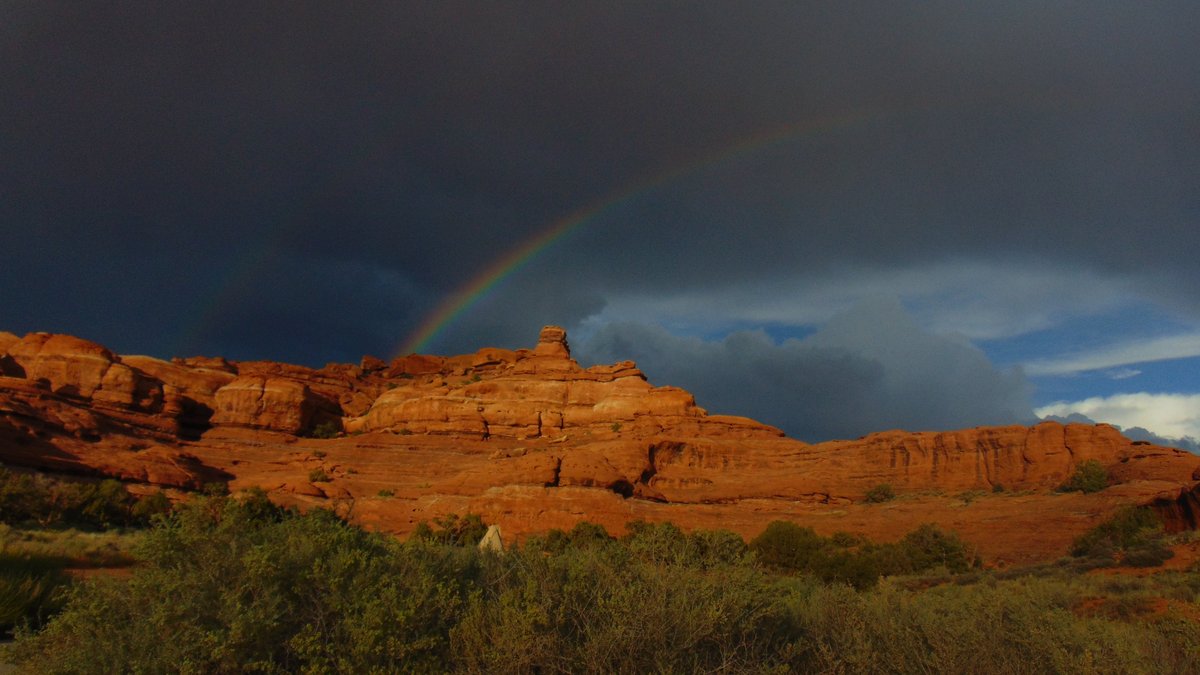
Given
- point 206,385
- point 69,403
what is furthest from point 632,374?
point 69,403

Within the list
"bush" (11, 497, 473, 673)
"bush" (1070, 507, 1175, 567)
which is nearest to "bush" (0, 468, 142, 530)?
"bush" (11, 497, 473, 673)

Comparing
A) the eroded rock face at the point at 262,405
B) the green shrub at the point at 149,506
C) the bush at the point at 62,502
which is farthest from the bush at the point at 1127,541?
the eroded rock face at the point at 262,405

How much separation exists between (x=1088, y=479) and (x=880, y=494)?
42.4 feet

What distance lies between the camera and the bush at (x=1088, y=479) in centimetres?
4166

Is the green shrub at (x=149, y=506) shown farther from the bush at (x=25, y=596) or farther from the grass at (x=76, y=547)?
the bush at (x=25, y=596)

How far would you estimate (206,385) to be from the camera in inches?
2729

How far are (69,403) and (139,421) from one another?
7420 millimetres

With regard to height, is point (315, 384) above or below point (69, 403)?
above

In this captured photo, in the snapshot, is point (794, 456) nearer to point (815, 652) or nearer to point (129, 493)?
point (129, 493)

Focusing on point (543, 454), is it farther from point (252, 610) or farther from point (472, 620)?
point (252, 610)

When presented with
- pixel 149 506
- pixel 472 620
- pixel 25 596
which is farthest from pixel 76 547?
pixel 472 620

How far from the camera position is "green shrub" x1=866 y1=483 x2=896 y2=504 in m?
47.3

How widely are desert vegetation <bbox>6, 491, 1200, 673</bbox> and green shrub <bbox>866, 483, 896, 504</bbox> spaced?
4389cm

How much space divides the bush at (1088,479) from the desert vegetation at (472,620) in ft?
→ 144
